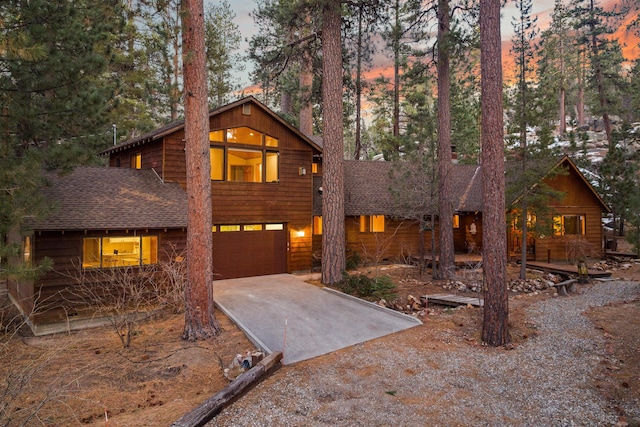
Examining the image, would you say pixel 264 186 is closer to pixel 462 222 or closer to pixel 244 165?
pixel 244 165

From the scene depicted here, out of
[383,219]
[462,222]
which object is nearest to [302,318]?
[383,219]

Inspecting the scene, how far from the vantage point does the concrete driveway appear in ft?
23.5

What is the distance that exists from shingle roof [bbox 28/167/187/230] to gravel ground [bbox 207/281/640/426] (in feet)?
22.6

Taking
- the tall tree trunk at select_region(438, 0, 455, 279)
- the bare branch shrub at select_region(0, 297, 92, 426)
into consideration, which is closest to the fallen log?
the bare branch shrub at select_region(0, 297, 92, 426)

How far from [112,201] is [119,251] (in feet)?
5.10

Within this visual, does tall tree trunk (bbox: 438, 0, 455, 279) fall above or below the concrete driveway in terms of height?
above

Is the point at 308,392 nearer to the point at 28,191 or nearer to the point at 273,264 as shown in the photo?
→ the point at 28,191

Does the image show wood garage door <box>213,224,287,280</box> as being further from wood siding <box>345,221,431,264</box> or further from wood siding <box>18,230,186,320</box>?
wood siding <box>18,230,186,320</box>

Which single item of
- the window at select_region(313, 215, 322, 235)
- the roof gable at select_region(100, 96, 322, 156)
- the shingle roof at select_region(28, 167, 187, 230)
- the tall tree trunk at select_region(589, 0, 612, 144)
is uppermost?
the tall tree trunk at select_region(589, 0, 612, 144)

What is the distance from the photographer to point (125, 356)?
6.77 metres

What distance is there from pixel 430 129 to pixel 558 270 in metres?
7.86

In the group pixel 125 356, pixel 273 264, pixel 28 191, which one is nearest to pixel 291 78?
pixel 273 264

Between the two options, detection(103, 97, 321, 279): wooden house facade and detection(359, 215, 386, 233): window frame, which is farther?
detection(359, 215, 386, 233): window frame

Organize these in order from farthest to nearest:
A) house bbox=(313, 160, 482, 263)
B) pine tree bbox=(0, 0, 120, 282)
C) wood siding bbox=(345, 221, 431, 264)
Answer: wood siding bbox=(345, 221, 431, 264)
house bbox=(313, 160, 482, 263)
pine tree bbox=(0, 0, 120, 282)
